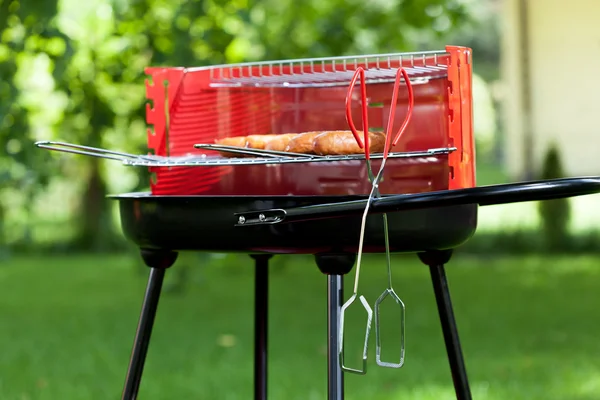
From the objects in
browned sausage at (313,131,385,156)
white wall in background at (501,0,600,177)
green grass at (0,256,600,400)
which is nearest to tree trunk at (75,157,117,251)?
green grass at (0,256,600,400)

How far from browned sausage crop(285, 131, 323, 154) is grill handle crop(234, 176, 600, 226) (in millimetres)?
236

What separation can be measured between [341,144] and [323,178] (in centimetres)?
34

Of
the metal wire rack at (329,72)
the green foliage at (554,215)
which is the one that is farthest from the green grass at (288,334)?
the metal wire rack at (329,72)

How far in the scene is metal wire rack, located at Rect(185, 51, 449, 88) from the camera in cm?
200

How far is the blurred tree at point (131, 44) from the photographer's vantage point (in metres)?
4.12

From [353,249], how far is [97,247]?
26.1 ft

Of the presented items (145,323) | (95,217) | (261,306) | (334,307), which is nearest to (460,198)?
(334,307)

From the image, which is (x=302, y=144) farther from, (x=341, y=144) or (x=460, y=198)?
(x=460, y=198)

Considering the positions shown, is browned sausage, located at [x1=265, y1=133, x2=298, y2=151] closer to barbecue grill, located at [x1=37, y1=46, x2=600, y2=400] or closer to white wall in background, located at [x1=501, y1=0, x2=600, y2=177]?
barbecue grill, located at [x1=37, y1=46, x2=600, y2=400]

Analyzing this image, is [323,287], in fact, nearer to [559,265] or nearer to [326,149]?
[559,265]

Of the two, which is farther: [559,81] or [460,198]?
[559,81]

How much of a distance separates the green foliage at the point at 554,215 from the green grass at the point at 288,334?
2.39 ft

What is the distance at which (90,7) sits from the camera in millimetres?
5824

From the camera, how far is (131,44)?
502 centimetres
